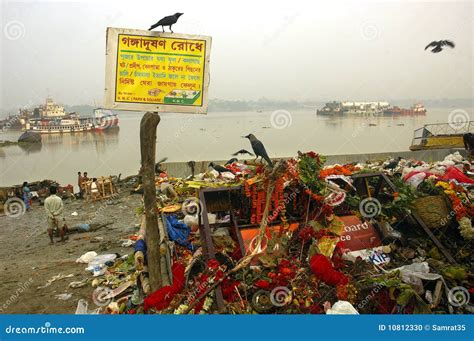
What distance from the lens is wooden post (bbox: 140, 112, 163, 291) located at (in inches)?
135

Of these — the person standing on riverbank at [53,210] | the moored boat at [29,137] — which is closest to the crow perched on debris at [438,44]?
the person standing on riverbank at [53,210]

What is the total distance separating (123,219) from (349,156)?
10.3 m

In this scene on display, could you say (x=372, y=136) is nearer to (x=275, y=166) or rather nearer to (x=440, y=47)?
(x=440, y=47)

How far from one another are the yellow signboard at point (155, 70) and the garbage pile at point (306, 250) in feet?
4.70

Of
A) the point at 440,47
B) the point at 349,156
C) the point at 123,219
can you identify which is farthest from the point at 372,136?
the point at 123,219
